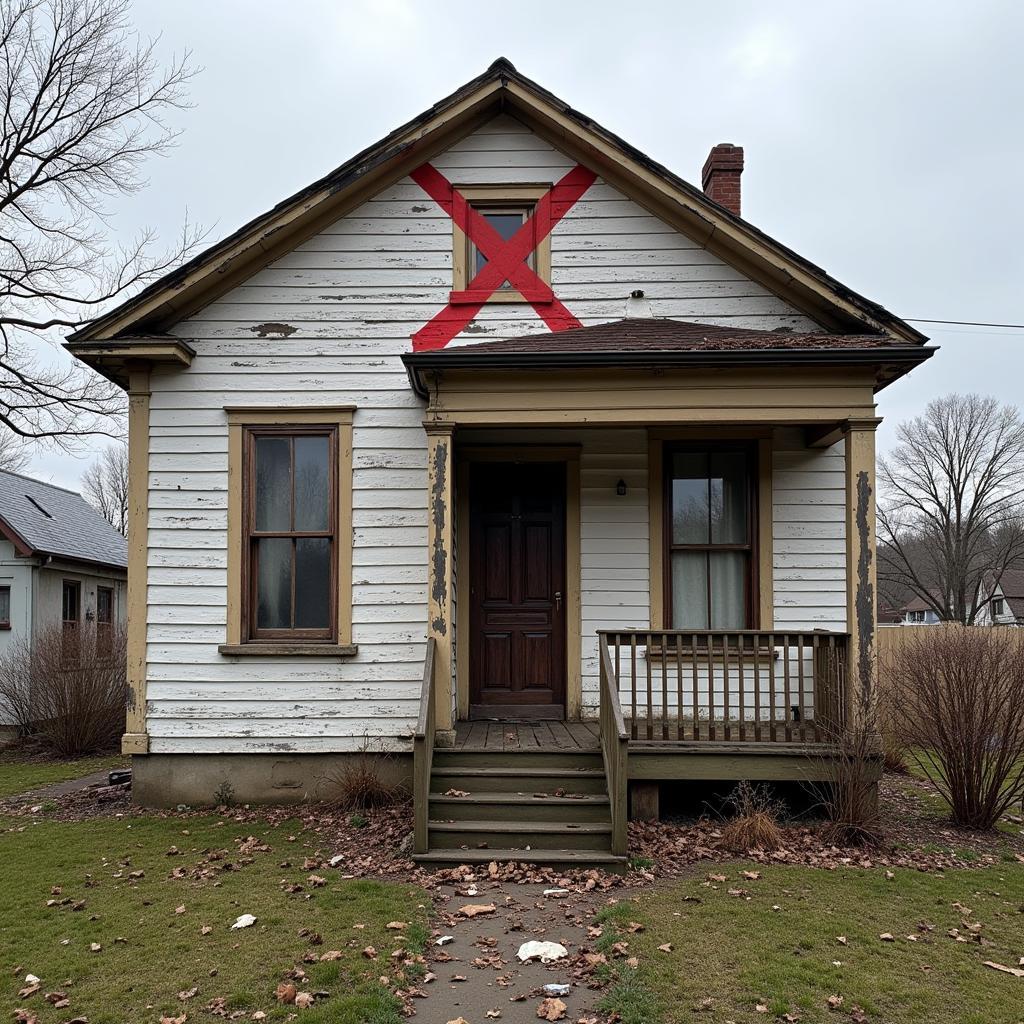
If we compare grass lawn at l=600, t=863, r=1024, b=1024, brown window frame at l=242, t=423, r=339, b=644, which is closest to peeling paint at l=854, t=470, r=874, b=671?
grass lawn at l=600, t=863, r=1024, b=1024

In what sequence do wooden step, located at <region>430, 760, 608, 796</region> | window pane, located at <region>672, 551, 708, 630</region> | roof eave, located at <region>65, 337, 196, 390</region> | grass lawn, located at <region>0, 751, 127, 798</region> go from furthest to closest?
grass lawn, located at <region>0, 751, 127, 798</region>
window pane, located at <region>672, 551, 708, 630</region>
roof eave, located at <region>65, 337, 196, 390</region>
wooden step, located at <region>430, 760, 608, 796</region>

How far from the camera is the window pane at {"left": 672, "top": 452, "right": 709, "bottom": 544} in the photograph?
889 cm

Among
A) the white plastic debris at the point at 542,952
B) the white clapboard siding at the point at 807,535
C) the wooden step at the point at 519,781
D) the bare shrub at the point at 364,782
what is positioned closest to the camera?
the white plastic debris at the point at 542,952

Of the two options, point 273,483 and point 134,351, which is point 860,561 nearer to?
point 273,483

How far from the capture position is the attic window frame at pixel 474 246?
28.7 ft

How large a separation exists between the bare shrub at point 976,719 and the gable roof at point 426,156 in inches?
117

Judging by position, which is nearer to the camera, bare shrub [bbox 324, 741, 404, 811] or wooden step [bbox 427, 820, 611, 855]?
wooden step [bbox 427, 820, 611, 855]

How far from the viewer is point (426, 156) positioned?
8875mm

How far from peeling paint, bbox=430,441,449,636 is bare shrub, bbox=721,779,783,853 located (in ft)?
9.20

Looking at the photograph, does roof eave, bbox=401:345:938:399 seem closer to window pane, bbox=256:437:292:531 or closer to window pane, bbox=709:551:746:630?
window pane, bbox=256:437:292:531

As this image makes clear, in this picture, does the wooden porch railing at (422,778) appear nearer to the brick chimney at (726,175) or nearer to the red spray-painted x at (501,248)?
the red spray-painted x at (501,248)

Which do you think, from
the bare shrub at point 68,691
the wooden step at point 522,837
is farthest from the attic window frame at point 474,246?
the bare shrub at point 68,691

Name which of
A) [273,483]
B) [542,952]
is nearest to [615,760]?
[542,952]

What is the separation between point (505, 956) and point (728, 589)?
4829 millimetres
